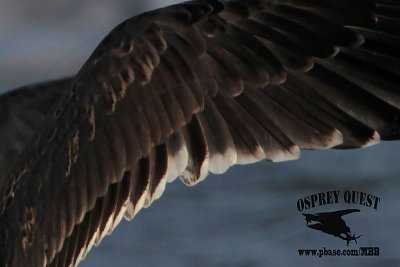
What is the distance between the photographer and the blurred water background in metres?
5.88

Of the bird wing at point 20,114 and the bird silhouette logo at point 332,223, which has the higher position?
the bird wing at point 20,114

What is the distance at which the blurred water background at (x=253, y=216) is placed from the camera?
588cm

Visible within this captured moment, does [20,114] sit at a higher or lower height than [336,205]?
higher

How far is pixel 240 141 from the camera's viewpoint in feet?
12.7

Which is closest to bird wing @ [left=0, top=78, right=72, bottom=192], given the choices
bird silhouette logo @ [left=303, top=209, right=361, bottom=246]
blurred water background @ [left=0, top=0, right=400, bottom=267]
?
blurred water background @ [left=0, top=0, right=400, bottom=267]

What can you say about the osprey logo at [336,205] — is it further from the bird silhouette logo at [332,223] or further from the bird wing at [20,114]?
the bird wing at [20,114]

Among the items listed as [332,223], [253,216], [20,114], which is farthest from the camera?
[253,216]

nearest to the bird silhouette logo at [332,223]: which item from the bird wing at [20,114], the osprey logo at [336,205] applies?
the osprey logo at [336,205]

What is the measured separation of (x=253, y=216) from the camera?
6.26m

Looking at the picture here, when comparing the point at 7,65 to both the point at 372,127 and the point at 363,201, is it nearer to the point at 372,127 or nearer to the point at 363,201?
the point at 363,201

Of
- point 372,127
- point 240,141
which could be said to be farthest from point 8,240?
point 372,127

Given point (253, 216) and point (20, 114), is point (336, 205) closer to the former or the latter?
point (253, 216)

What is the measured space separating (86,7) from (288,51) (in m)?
4.30

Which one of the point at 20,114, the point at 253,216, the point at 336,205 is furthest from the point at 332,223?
the point at 20,114
